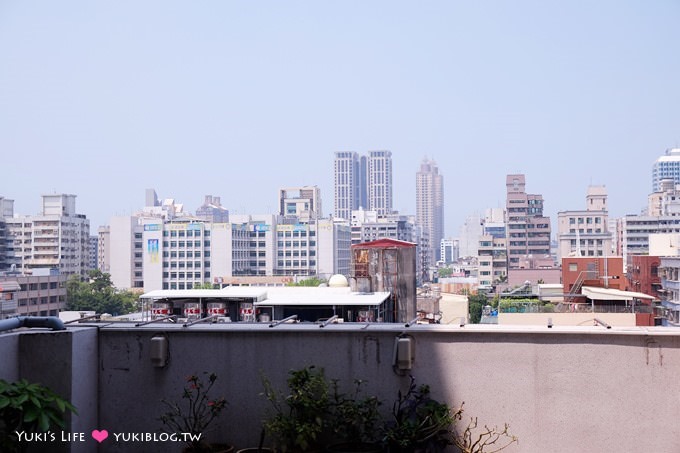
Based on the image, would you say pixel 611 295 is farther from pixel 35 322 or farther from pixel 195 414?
pixel 35 322

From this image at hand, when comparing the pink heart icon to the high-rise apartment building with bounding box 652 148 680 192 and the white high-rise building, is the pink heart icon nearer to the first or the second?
the white high-rise building

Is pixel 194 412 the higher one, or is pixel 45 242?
pixel 45 242

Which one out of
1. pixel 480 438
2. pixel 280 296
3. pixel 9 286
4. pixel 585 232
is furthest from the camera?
pixel 585 232

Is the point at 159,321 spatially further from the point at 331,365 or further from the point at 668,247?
the point at 668,247

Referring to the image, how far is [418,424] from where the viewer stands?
3855 mm

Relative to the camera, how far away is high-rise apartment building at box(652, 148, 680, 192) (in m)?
178

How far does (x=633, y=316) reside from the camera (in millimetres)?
18547

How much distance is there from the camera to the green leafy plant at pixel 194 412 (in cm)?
416

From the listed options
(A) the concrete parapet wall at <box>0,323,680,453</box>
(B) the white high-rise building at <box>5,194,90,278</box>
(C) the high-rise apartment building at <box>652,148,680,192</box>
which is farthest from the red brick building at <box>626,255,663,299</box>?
(C) the high-rise apartment building at <box>652,148,680,192</box>

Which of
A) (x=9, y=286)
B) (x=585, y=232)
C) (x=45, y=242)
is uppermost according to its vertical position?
(x=585, y=232)

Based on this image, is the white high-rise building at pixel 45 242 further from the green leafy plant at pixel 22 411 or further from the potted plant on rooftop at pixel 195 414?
the green leafy plant at pixel 22 411

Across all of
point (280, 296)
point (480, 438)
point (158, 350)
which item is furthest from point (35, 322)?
point (280, 296)

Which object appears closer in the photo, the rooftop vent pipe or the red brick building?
the rooftop vent pipe

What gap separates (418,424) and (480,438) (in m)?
0.35
